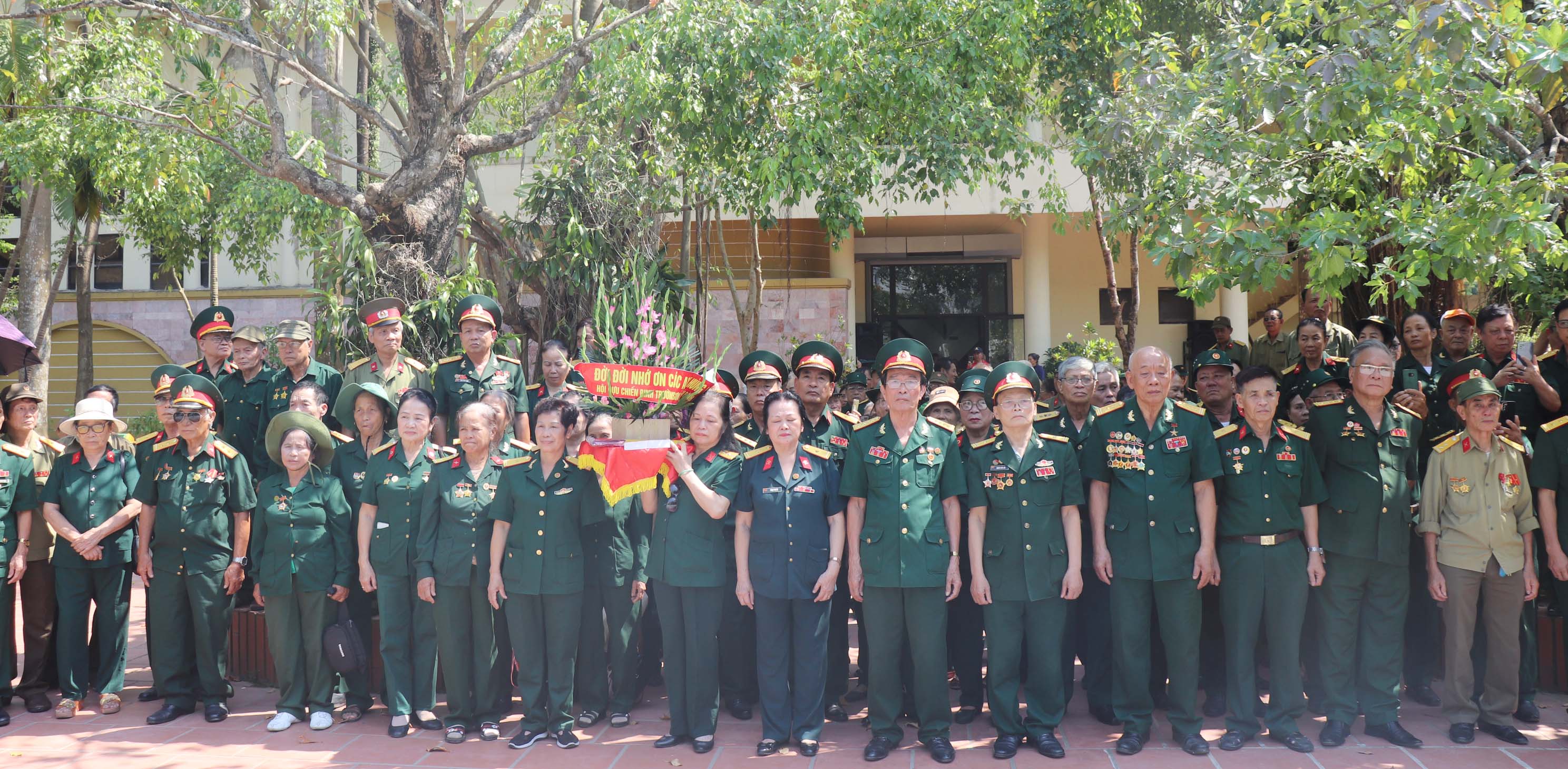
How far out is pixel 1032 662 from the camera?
506 cm

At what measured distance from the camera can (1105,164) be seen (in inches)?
360

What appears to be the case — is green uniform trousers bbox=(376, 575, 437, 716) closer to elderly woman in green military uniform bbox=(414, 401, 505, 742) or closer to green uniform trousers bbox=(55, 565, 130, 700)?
elderly woman in green military uniform bbox=(414, 401, 505, 742)

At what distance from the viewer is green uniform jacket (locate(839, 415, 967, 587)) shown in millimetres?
4914

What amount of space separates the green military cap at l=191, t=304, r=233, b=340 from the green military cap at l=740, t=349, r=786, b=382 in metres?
3.20

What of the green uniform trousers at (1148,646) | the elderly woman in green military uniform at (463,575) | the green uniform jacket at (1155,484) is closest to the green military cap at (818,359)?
the green uniform jacket at (1155,484)

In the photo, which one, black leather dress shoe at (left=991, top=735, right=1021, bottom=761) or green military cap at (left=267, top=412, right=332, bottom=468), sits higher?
green military cap at (left=267, top=412, right=332, bottom=468)

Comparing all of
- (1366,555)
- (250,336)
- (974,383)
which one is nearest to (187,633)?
(250,336)

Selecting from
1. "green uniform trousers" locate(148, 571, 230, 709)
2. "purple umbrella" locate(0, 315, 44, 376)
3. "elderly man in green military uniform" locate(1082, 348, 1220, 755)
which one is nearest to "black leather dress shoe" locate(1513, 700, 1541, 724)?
"elderly man in green military uniform" locate(1082, 348, 1220, 755)

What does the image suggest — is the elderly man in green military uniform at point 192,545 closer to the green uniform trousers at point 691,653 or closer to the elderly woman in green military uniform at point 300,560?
the elderly woman in green military uniform at point 300,560

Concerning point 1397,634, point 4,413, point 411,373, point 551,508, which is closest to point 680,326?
point 411,373

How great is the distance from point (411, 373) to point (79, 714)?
2.45 m

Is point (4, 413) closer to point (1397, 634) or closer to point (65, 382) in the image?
point (1397, 634)

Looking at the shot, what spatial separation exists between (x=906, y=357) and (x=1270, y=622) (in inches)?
79.1

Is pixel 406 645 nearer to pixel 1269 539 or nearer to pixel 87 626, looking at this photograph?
pixel 87 626
